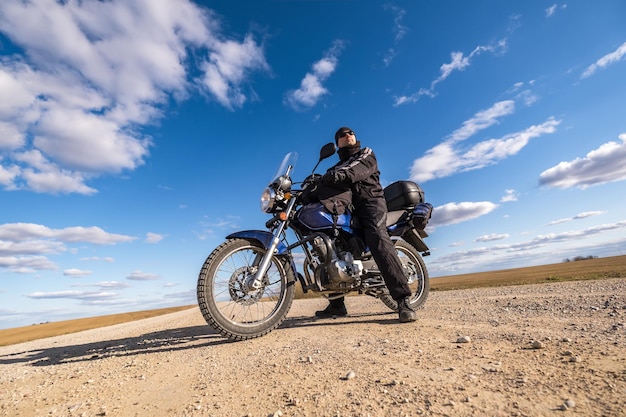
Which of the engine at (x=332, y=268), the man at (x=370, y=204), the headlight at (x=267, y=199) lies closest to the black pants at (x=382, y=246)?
the man at (x=370, y=204)

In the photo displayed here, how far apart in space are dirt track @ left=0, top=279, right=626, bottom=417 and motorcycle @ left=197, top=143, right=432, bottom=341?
40 cm

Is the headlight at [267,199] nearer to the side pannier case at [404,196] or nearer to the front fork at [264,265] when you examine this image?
the front fork at [264,265]

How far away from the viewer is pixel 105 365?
3211mm

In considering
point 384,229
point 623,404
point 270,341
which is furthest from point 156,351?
point 623,404

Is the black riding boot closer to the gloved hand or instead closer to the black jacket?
the black jacket

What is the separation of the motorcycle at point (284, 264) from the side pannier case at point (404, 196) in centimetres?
21

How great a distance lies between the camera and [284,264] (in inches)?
172

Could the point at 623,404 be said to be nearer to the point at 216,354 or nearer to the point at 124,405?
the point at 124,405

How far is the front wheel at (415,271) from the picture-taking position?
5398 millimetres

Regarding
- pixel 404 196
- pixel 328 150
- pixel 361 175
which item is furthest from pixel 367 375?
A: pixel 404 196

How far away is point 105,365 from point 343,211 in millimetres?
3355

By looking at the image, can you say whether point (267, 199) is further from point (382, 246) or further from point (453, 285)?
point (453, 285)

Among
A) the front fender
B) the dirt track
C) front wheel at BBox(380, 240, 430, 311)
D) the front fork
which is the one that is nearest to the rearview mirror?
the front fork

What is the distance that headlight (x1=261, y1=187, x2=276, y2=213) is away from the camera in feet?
14.5
